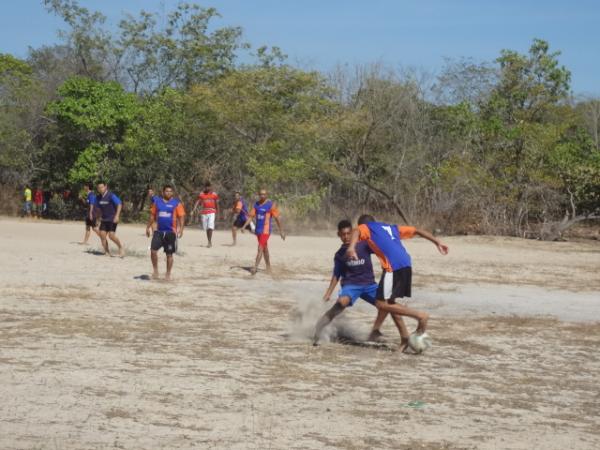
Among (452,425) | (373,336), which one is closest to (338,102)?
(373,336)

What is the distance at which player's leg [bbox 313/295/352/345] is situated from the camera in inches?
434

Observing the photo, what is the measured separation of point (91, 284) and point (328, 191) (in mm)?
23283

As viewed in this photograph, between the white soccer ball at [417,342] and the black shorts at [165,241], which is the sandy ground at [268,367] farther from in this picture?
the black shorts at [165,241]

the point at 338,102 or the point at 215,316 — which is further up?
the point at 338,102

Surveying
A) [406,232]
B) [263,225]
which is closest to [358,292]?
[406,232]

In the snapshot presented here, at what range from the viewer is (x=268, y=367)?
383 inches

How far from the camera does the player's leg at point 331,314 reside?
11.0 metres

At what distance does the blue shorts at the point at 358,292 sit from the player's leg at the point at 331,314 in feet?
0.16

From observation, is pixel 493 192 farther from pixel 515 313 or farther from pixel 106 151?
pixel 515 313

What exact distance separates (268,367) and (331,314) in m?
1.58

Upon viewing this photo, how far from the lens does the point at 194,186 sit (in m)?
40.3

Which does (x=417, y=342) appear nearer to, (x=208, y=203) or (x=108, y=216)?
(x=108, y=216)

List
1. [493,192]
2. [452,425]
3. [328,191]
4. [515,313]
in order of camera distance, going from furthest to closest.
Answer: [328,191]
[493,192]
[515,313]
[452,425]

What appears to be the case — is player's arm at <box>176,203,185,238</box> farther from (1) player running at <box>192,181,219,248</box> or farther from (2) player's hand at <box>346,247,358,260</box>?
(2) player's hand at <box>346,247,358,260</box>
